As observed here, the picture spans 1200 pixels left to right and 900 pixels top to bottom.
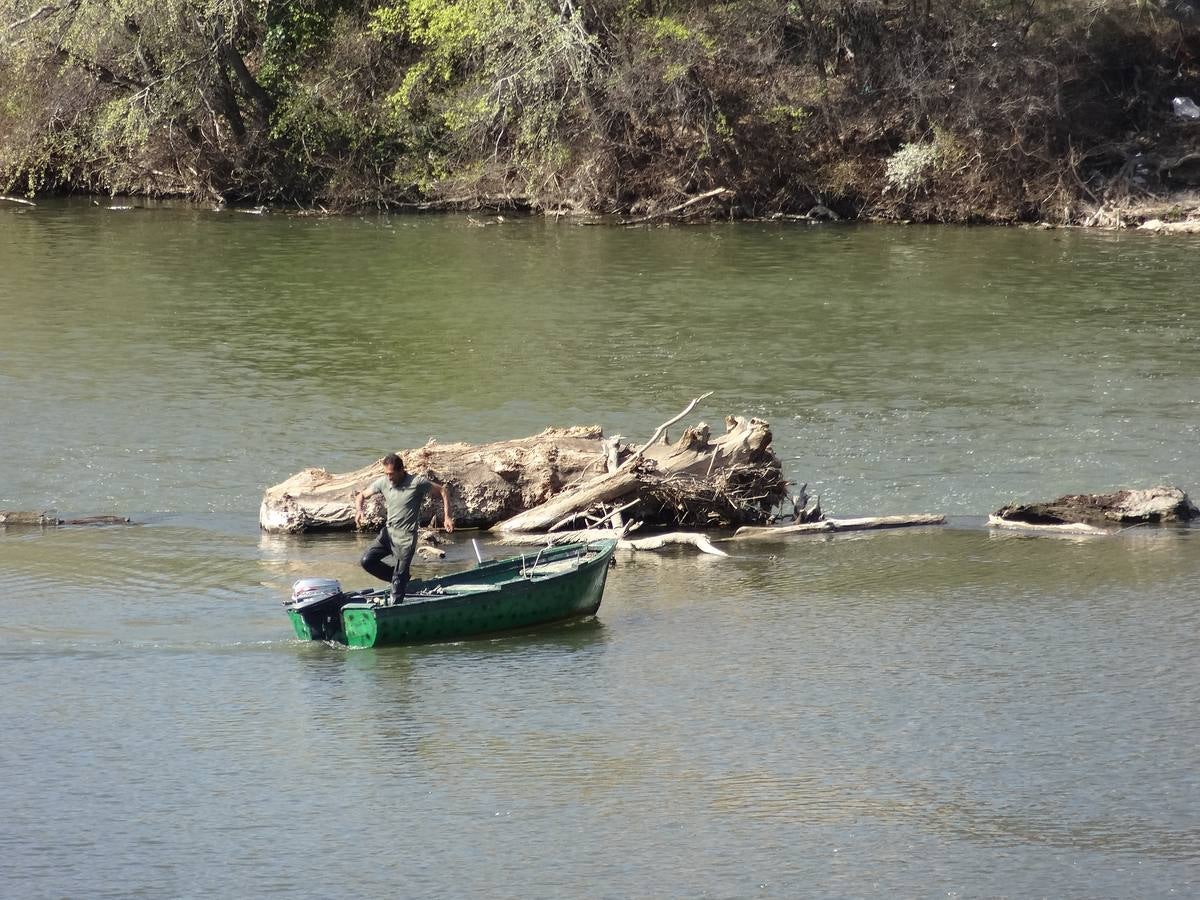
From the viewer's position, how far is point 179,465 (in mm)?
19375

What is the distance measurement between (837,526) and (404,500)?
479 centimetres

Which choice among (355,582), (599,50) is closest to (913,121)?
(599,50)

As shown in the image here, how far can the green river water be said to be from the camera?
387 inches

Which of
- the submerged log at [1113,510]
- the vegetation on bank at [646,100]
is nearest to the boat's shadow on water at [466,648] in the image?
the submerged log at [1113,510]

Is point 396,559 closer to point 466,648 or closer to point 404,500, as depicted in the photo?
point 404,500

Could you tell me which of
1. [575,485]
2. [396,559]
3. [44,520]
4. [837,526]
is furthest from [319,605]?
[837,526]

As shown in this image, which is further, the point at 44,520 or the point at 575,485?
the point at 44,520

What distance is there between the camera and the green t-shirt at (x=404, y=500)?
44.7 feet

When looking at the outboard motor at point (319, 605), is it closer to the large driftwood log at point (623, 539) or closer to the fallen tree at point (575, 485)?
the large driftwood log at point (623, 539)

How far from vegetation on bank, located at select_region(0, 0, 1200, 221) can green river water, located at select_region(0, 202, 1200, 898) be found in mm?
9570

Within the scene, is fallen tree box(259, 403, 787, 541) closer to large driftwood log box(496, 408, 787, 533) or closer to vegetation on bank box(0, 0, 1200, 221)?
large driftwood log box(496, 408, 787, 533)

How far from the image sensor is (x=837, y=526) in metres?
16.5

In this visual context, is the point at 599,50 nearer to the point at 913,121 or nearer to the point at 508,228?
the point at 508,228

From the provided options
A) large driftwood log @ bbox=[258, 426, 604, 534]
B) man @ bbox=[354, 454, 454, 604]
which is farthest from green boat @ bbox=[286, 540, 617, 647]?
large driftwood log @ bbox=[258, 426, 604, 534]
